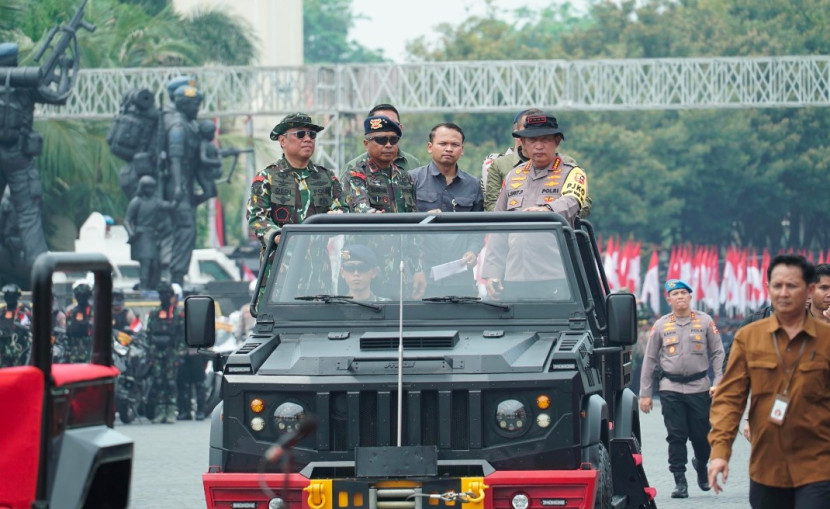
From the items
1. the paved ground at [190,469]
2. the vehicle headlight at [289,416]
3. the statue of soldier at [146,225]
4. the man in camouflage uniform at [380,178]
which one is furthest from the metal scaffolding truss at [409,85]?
the vehicle headlight at [289,416]

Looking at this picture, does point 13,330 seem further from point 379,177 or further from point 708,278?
point 708,278

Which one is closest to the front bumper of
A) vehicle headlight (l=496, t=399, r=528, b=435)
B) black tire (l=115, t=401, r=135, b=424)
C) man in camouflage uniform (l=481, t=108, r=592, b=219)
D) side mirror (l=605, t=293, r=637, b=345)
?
vehicle headlight (l=496, t=399, r=528, b=435)

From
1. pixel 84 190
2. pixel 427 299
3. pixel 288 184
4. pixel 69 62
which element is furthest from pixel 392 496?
pixel 84 190

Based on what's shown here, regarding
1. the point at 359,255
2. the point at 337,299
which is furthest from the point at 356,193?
the point at 337,299

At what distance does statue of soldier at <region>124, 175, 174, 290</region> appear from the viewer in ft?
110

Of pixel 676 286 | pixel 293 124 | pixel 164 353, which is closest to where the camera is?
pixel 293 124

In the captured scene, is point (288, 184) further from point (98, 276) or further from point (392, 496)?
point (98, 276)

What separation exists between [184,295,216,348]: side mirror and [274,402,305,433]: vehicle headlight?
910mm

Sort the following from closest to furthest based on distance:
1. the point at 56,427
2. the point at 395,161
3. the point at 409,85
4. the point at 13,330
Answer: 1. the point at 56,427
2. the point at 395,161
3. the point at 13,330
4. the point at 409,85

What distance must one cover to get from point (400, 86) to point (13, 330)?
2547cm

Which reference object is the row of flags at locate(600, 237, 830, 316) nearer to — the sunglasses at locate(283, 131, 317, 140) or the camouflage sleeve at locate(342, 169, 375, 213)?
the camouflage sleeve at locate(342, 169, 375, 213)

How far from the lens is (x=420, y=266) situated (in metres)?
10.6

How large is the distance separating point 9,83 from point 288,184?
17.4m

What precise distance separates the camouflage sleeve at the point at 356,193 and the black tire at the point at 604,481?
2691 mm
